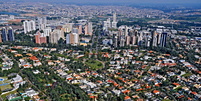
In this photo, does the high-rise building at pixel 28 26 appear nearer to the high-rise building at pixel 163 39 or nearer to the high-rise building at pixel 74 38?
the high-rise building at pixel 74 38

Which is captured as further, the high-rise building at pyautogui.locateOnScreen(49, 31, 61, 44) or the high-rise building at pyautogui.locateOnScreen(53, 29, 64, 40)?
the high-rise building at pyautogui.locateOnScreen(53, 29, 64, 40)

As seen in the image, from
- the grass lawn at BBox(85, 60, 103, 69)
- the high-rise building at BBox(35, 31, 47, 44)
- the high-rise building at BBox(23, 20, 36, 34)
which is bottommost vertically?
the grass lawn at BBox(85, 60, 103, 69)

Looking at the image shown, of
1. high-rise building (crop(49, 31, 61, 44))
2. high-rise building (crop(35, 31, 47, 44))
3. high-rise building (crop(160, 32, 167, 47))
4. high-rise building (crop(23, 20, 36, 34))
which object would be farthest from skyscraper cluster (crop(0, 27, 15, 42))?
high-rise building (crop(160, 32, 167, 47))

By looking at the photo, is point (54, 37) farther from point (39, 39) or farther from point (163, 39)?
point (163, 39)

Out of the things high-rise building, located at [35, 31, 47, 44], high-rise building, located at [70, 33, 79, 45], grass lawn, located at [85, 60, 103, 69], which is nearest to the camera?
grass lawn, located at [85, 60, 103, 69]

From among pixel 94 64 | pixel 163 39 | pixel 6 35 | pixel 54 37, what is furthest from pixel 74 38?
pixel 163 39

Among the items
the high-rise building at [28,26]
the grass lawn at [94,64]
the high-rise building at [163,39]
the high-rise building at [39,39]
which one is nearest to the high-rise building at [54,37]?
the high-rise building at [39,39]

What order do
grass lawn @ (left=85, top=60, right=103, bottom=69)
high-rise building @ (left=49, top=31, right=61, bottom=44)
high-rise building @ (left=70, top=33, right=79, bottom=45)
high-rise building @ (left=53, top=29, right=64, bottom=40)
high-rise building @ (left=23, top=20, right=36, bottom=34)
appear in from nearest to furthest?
grass lawn @ (left=85, top=60, right=103, bottom=69) → high-rise building @ (left=49, top=31, right=61, bottom=44) → high-rise building @ (left=70, top=33, right=79, bottom=45) → high-rise building @ (left=53, top=29, right=64, bottom=40) → high-rise building @ (left=23, top=20, right=36, bottom=34)

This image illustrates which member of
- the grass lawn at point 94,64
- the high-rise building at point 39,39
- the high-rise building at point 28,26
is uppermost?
the high-rise building at point 28,26

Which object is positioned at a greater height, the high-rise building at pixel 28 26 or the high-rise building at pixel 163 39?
the high-rise building at pixel 28 26

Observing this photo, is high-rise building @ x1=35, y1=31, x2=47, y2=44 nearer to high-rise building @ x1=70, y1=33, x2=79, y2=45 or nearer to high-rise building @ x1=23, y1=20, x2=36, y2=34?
high-rise building @ x1=70, y1=33, x2=79, y2=45

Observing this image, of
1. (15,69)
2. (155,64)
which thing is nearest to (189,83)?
(155,64)

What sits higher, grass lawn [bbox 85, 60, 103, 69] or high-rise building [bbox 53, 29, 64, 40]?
high-rise building [bbox 53, 29, 64, 40]
